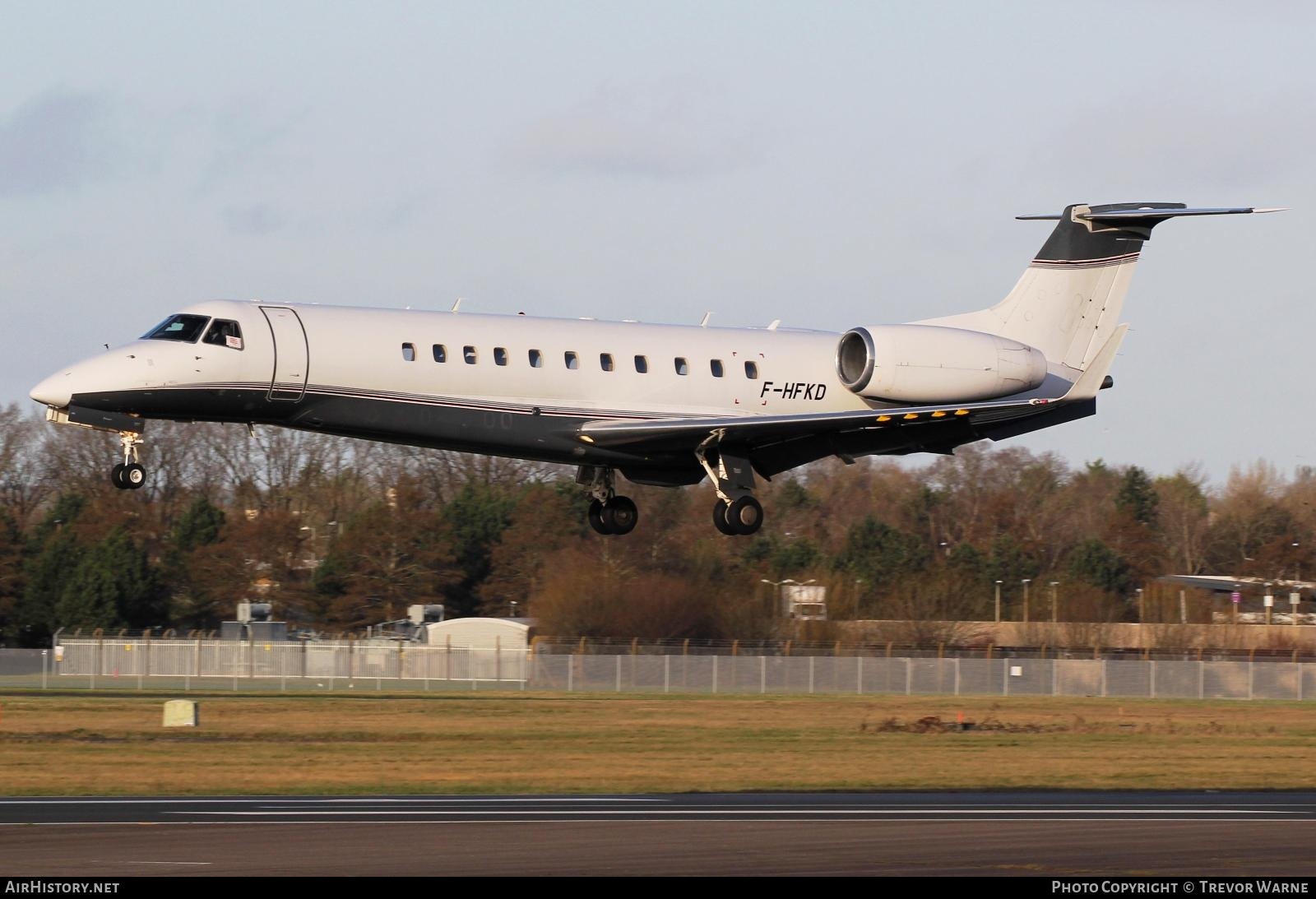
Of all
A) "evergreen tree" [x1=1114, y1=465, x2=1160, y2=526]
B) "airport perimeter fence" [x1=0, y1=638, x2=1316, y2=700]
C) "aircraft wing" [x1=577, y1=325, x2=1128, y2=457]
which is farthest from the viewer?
"evergreen tree" [x1=1114, y1=465, x2=1160, y2=526]

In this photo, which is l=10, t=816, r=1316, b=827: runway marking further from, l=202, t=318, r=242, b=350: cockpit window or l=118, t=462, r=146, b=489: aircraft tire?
l=202, t=318, r=242, b=350: cockpit window

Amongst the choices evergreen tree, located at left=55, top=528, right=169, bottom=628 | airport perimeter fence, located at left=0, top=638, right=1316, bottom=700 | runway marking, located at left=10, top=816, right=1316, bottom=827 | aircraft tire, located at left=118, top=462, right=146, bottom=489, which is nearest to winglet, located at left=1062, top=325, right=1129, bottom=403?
runway marking, located at left=10, top=816, right=1316, bottom=827

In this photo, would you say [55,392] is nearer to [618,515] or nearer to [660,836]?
[618,515]

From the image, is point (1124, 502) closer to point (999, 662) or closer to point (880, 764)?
point (999, 662)

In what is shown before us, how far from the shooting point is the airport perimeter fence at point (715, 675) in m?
53.3

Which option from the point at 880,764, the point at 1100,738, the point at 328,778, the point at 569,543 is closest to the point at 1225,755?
the point at 1100,738

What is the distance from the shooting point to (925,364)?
2972cm

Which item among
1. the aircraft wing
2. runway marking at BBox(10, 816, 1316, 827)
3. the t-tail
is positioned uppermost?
the t-tail

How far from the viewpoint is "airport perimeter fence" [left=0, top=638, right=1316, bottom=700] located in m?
53.3

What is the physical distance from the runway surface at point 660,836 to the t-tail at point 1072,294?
10.6 m

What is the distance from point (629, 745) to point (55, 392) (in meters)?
13.6

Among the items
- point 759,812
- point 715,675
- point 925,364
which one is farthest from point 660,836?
point 715,675

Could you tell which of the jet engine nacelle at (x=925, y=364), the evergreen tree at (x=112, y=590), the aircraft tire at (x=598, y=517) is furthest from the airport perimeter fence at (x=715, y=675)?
the jet engine nacelle at (x=925, y=364)

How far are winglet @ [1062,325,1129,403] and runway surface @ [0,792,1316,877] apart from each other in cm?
783
